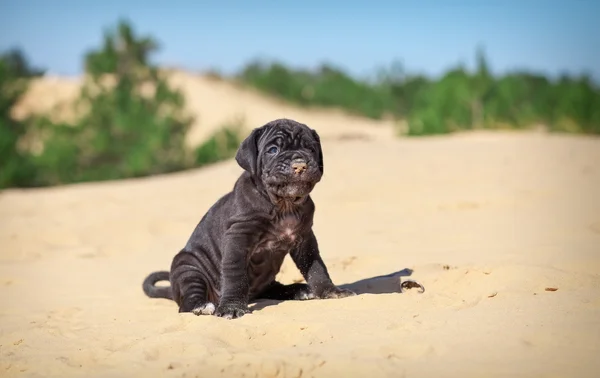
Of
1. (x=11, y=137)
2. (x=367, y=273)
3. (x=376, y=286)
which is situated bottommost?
(x=367, y=273)

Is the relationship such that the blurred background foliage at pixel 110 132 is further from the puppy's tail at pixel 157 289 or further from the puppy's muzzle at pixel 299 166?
the puppy's muzzle at pixel 299 166

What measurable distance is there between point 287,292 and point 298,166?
1.46 metres

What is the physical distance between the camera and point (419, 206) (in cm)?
1130

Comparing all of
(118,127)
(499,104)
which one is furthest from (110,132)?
(499,104)

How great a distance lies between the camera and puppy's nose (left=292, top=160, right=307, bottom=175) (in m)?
5.27

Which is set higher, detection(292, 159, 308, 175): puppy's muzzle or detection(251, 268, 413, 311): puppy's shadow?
detection(292, 159, 308, 175): puppy's muzzle

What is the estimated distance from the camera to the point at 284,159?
5336 millimetres

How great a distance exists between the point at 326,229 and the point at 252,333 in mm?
5831

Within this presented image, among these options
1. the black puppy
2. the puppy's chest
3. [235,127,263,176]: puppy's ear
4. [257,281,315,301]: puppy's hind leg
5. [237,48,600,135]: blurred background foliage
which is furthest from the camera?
[237,48,600,135]: blurred background foliage

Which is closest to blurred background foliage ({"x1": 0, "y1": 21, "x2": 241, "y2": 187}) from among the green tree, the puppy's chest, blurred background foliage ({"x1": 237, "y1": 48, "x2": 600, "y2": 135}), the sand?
the green tree

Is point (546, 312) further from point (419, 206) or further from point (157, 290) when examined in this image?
point (419, 206)

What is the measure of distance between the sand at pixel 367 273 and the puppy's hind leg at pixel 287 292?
10.5 inches

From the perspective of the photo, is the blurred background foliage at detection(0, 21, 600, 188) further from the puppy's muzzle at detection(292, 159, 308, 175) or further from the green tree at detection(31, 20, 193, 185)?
the puppy's muzzle at detection(292, 159, 308, 175)

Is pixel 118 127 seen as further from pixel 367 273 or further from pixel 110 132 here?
pixel 367 273
